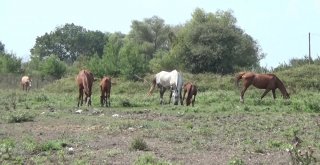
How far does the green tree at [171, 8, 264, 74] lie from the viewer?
176 feet

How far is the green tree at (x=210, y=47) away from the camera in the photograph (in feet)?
176

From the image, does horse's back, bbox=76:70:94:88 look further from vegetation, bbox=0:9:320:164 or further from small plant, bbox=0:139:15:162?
small plant, bbox=0:139:15:162

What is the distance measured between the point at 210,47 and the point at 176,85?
88.3ft

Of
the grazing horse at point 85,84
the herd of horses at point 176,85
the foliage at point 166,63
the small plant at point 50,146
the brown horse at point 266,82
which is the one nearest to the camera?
the small plant at point 50,146

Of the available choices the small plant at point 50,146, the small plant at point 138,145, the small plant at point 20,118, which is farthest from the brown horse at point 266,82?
the small plant at point 50,146

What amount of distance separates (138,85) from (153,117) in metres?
24.1

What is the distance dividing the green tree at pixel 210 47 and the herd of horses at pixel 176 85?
2320 centimetres

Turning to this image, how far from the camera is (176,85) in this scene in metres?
27.6

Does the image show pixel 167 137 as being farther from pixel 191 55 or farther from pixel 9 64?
pixel 9 64

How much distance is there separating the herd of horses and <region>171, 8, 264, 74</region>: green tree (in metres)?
23.2

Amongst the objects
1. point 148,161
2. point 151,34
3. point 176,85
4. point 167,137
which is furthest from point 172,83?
point 151,34

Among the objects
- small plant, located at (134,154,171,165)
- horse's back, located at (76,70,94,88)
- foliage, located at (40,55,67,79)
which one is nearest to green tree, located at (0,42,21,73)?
foliage, located at (40,55,67,79)

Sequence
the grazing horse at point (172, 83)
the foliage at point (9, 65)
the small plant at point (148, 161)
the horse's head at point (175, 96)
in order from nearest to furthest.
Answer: the small plant at point (148, 161)
the horse's head at point (175, 96)
the grazing horse at point (172, 83)
the foliage at point (9, 65)

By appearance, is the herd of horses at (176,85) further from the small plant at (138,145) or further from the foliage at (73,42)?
the foliage at (73,42)
